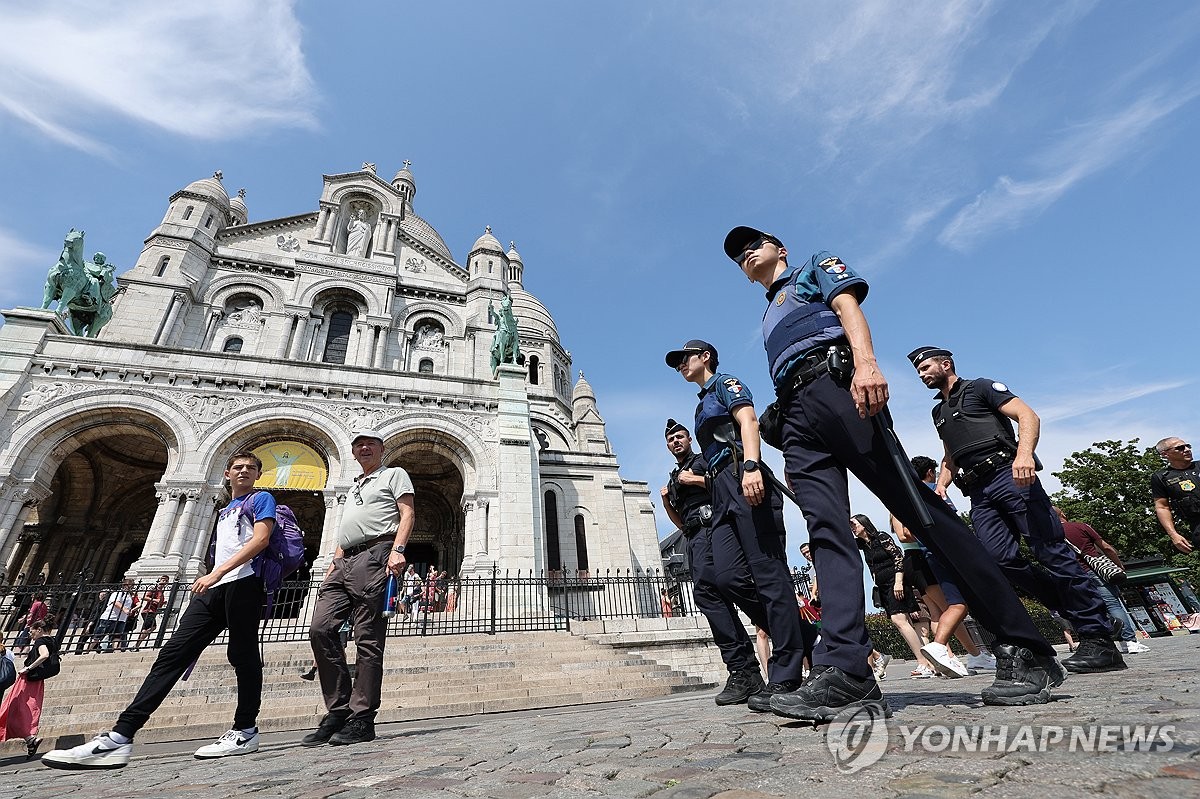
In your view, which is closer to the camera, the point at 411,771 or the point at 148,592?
the point at 411,771

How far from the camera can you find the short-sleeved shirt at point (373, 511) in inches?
157

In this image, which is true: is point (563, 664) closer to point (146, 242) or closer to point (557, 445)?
point (557, 445)

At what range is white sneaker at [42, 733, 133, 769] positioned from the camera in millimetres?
3205

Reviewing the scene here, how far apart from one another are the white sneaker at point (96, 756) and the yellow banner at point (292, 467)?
481 inches

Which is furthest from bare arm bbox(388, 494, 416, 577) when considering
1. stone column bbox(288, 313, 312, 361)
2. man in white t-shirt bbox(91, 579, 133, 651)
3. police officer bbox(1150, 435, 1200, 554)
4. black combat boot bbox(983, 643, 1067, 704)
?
stone column bbox(288, 313, 312, 361)

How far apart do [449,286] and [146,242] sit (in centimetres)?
1186

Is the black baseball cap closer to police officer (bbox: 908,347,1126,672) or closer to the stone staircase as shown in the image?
police officer (bbox: 908,347,1126,672)

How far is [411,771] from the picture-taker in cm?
218

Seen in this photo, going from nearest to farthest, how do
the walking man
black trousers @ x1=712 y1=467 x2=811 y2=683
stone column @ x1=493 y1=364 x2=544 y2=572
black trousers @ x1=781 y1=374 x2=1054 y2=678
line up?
black trousers @ x1=781 y1=374 x2=1054 y2=678, black trousers @ x1=712 y1=467 x2=811 y2=683, the walking man, stone column @ x1=493 y1=364 x2=544 y2=572

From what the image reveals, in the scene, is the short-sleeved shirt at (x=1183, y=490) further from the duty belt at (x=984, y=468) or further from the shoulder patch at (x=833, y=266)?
the shoulder patch at (x=833, y=266)

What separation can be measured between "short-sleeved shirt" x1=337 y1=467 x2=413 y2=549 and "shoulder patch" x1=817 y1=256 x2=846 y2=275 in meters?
3.03

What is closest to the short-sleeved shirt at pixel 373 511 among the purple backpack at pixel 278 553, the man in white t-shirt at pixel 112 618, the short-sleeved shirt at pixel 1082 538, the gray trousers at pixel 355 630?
the gray trousers at pixel 355 630

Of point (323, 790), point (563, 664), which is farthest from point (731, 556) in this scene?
point (563, 664)

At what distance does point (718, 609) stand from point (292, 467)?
1427 cm
